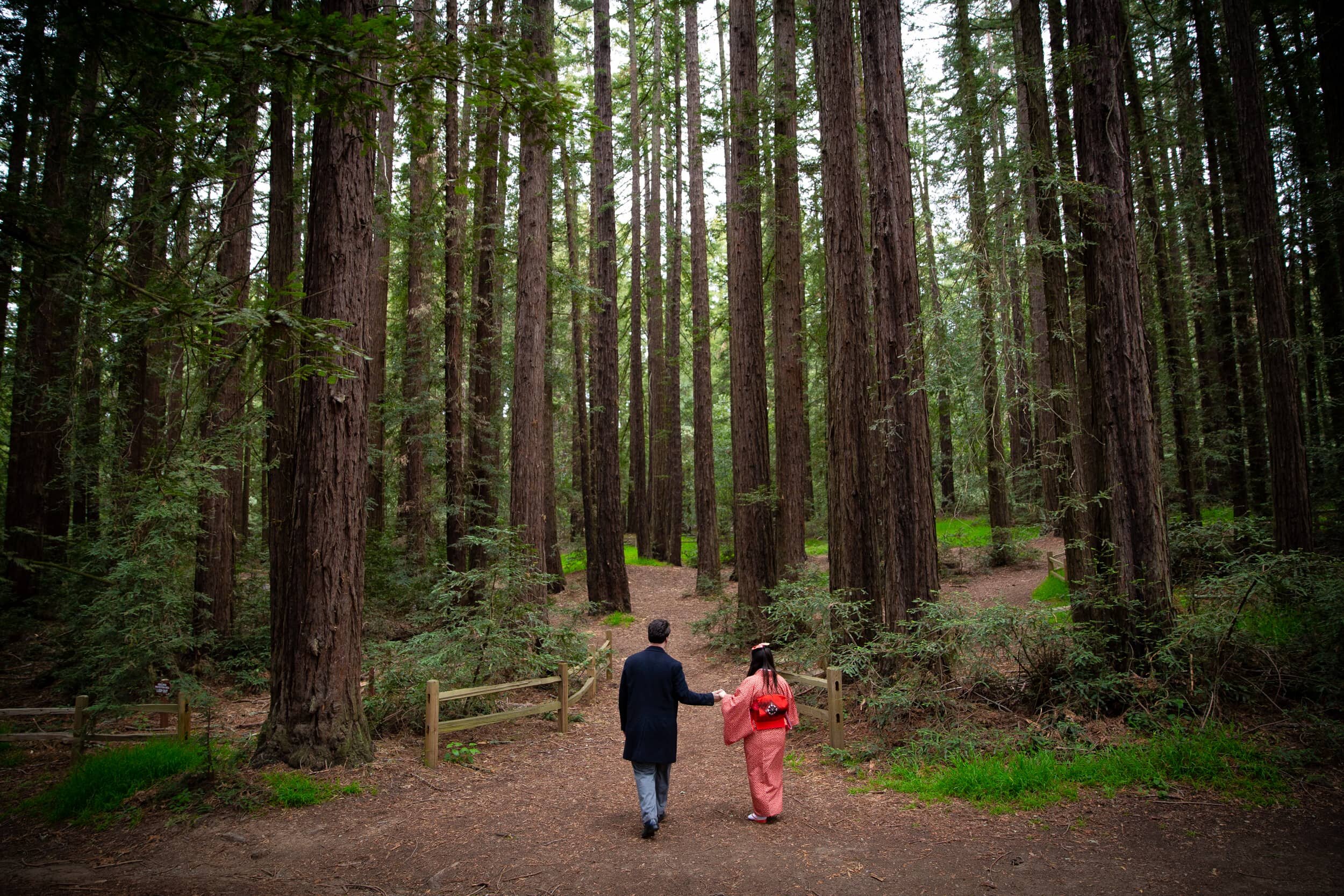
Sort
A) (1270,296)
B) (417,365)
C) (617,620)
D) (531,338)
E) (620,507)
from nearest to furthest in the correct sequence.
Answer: (1270,296) < (531,338) < (417,365) < (617,620) < (620,507)

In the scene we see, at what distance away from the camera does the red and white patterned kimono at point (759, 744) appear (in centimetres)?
564

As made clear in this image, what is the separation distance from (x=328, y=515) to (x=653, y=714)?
3816mm

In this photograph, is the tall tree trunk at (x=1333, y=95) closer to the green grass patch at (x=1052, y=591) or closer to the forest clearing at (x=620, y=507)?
the forest clearing at (x=620, y=507)

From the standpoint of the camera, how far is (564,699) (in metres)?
9.07

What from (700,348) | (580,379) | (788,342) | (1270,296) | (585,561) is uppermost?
(700,348)

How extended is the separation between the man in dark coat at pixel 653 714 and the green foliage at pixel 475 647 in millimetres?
3645

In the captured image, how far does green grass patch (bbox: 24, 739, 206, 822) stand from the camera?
6.00 metres

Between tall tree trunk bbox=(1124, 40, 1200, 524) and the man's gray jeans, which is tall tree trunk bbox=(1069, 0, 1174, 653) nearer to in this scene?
the man's gray jeans

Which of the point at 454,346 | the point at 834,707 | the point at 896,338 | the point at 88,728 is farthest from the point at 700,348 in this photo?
the point at 88,728

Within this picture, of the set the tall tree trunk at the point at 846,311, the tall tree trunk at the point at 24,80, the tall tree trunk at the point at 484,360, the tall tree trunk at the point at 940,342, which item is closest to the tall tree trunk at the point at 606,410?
the tall tree trunk at the point at 484,360

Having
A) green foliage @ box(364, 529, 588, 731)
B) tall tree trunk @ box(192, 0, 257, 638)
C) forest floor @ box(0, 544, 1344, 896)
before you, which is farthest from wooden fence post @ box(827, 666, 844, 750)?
tall tree trunk @ box(192, 0, 257, 638)

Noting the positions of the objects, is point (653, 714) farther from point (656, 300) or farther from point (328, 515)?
point (656, 300)

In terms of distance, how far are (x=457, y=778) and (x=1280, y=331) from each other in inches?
501

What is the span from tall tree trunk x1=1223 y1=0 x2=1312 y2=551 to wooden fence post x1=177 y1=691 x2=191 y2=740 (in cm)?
1432
